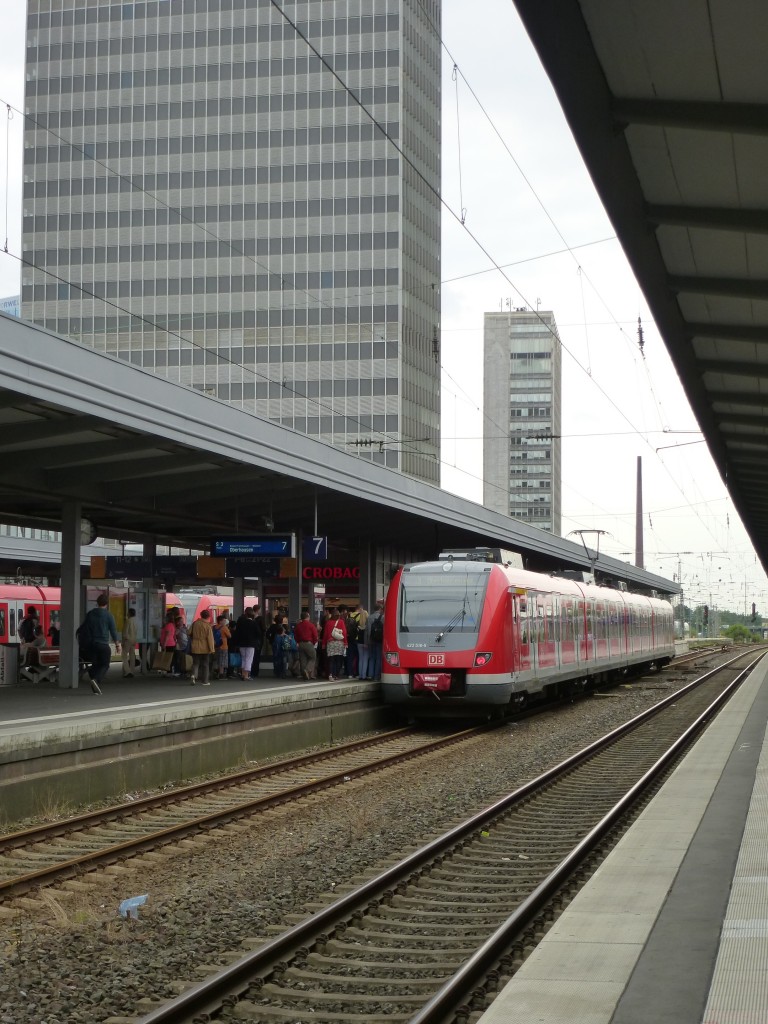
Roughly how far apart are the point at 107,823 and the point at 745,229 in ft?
23.5

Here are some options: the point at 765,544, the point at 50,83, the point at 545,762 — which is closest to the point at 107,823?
the point at 545,762

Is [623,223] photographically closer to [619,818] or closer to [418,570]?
[619,818]

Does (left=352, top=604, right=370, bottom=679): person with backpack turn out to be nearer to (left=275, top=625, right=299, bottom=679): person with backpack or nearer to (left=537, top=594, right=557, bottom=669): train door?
(left=275, top=625, right=299, bottom=679): person with backpack

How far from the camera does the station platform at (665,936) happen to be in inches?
200

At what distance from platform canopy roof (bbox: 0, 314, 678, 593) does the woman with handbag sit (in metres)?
2.10

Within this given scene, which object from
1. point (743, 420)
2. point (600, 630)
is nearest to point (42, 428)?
point (743, 420)

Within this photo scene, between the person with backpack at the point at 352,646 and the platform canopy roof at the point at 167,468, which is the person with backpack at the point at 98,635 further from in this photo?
the person with backpack at the point at 352,646

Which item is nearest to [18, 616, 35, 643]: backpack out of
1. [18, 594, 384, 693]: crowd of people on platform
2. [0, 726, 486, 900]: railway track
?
[18, 594, 384, 693]: crowd of people on platform

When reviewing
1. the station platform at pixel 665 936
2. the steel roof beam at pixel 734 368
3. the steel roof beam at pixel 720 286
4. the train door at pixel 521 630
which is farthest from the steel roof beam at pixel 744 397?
the station platform at pixel 665 936

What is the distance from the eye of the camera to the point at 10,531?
285ft

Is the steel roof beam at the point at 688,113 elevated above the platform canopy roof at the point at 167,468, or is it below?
above

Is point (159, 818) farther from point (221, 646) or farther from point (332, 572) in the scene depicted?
A: point (332, 572)

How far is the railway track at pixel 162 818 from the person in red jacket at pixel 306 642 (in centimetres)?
568

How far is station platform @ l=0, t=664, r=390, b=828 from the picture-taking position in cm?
1148
